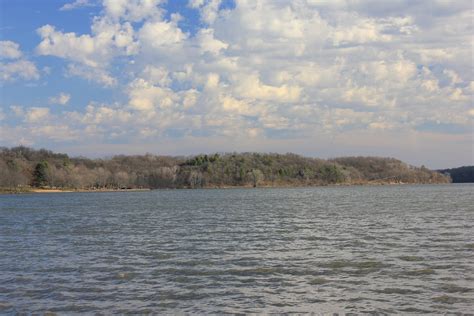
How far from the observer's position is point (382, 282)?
18484mm

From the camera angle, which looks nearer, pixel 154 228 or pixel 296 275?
pixel 296 275

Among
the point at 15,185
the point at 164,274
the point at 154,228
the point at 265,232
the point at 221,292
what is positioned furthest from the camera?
the point at 15,185

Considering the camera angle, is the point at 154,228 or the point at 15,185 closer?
the point at 154,228

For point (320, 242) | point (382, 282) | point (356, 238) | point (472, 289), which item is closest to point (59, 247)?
point (320, 242)

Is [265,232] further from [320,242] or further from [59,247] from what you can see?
[59,247]

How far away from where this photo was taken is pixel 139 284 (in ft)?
62.8

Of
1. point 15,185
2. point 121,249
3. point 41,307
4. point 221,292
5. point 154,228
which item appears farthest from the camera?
point 15,185

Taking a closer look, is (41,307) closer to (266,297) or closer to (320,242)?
(266,297)

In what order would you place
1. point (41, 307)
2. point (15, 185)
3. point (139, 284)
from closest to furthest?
1. point (41, 307)
2. point (139, 284)
3. point (15, 185)

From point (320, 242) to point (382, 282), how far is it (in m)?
11.5

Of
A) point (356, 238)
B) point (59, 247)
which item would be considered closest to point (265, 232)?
point (356, 238)

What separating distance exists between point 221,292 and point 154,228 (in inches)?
1018

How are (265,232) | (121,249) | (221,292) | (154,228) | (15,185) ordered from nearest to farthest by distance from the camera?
(221,292) → (121,249) → (265,232) → (154,228) → (15,185)

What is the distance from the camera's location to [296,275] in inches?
792
